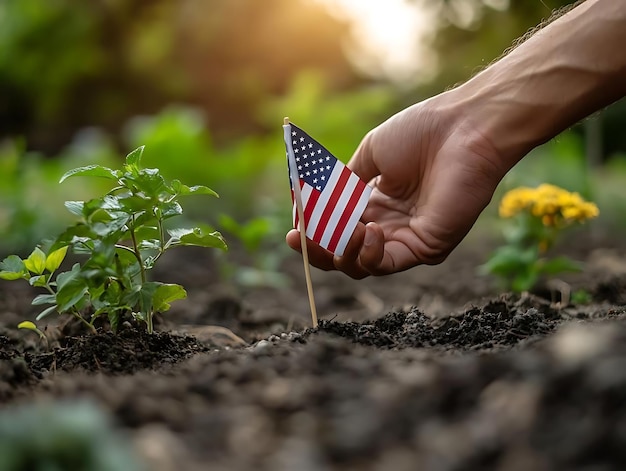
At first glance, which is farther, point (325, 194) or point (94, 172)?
point (325, 194)

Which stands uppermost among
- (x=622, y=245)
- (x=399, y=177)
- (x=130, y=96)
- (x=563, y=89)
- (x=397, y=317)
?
(x=130, y=96)

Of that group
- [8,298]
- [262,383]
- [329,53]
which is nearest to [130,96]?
[329,53]

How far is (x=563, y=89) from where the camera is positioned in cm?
222

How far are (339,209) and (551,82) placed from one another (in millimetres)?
820

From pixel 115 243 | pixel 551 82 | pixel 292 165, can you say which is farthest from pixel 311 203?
pixel 551 82

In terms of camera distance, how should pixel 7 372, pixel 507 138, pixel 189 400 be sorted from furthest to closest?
pixel 507 138, pixel 7 372, pixel 189 400

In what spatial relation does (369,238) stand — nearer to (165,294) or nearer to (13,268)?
(165,294)

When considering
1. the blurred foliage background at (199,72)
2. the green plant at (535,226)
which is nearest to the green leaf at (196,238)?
the green plant at (535,226)

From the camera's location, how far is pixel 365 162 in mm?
2555

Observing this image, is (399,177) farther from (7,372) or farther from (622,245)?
(622,245)

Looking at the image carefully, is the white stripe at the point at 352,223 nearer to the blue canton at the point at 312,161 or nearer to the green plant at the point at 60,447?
the blue canton at the point at 312,161

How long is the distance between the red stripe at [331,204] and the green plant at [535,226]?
111 cm

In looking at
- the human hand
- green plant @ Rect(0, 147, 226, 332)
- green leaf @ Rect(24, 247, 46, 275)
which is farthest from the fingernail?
green leaf @ Rect(24, 247, 46, 275)

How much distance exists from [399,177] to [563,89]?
24.9 inches
